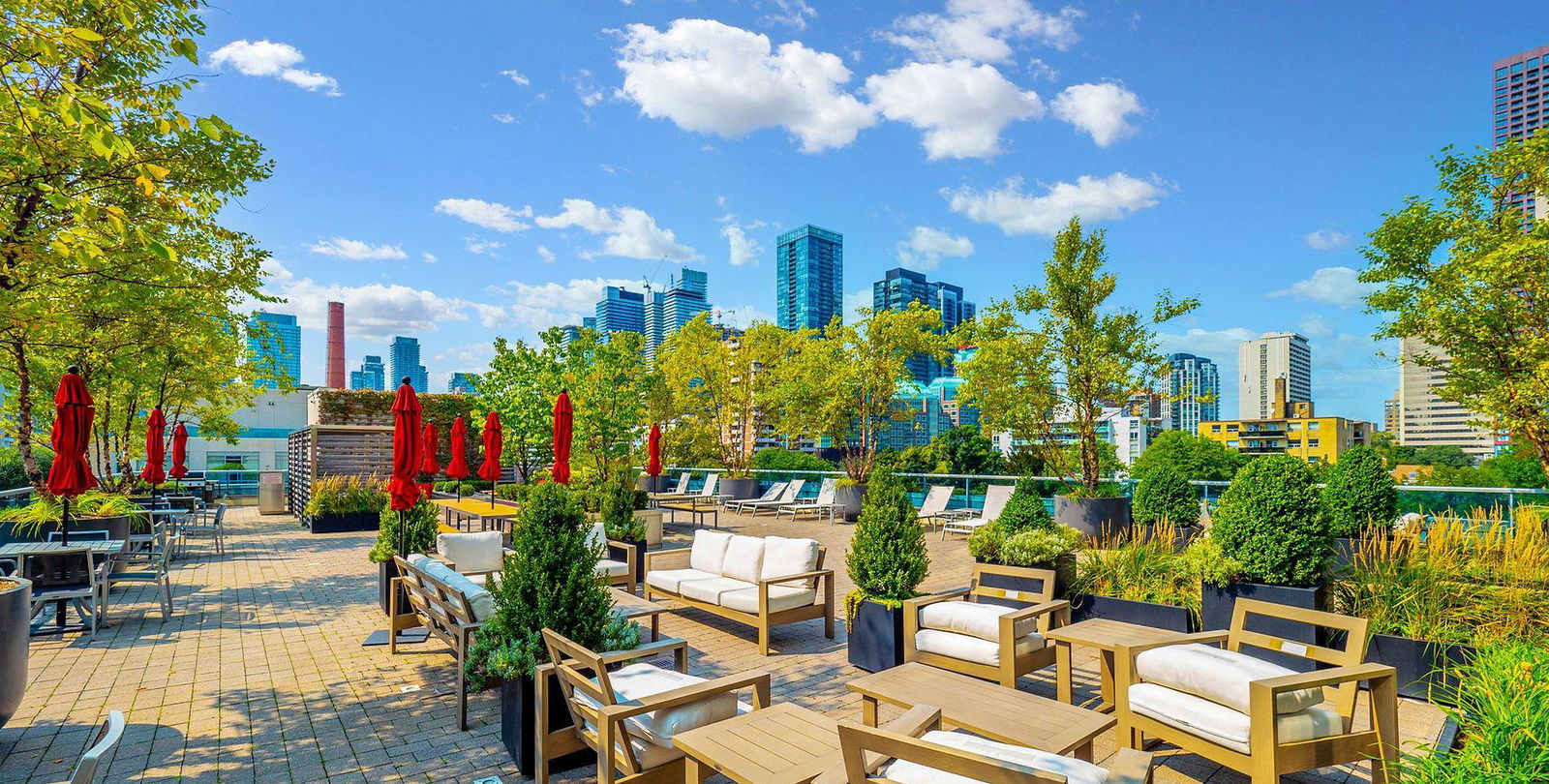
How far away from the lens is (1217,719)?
2.93 meters

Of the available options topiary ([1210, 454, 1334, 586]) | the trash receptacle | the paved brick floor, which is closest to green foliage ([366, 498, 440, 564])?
the paved brick floor

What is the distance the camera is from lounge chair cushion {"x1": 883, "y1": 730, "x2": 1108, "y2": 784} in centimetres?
230

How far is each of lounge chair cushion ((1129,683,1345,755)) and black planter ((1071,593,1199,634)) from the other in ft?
4.60

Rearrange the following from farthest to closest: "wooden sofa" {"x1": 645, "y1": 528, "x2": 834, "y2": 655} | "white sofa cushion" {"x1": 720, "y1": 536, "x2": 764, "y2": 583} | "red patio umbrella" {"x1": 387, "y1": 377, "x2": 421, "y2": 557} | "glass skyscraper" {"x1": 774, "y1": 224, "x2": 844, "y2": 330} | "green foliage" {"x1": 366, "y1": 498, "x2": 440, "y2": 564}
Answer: "glass skyscraper" {"x1": 774, "y1": 224, "x2": 844, "y2": 330} < "green foliage" {"x1": 366, "y1": 498, "x2": 440, "y2": 564} < "red patio umbrella" {"x1": 387, "y1": 377, "x2": 421, "y2": 557} < "white sofa cushion" {"x1": 720, "y1": 536, "x2": 764, "y2": 583} < "wooden sofa" {"x1": 645, "y1": 528, "x2": 834, "y2": 655}

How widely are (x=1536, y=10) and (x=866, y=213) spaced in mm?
18169

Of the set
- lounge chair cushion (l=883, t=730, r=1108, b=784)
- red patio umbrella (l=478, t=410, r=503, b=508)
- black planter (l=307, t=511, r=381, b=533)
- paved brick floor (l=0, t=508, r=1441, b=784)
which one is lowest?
black planter (l=307, t=511, r=381, b=533)

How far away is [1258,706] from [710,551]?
4402 millimetres

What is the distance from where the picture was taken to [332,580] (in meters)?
8.47

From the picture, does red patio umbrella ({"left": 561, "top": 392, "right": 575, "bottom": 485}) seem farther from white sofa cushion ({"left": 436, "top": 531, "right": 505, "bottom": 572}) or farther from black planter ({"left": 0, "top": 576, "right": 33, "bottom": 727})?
black planter ({"left": 0, "top": 576, "right": 33, "bottom": 727})

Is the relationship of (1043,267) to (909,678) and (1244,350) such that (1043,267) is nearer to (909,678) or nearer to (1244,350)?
(909,678)

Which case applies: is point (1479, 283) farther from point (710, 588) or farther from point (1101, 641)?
point (710, 588)

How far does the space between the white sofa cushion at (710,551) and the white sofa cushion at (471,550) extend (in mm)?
1678

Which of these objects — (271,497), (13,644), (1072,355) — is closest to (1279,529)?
(13,644)

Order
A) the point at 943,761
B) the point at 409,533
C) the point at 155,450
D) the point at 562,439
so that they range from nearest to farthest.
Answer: the point at 943,761
the point at 409,533
the point at 562,439
the point at 155,450
